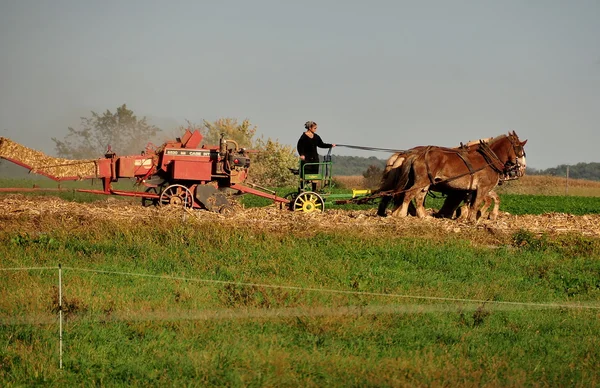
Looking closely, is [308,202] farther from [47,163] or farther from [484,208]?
[47,163]

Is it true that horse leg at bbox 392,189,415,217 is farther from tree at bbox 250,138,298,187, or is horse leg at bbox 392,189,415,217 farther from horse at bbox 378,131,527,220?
A: tree at bbox 250,138,298,187

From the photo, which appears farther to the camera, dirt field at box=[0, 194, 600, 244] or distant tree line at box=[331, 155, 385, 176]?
distant tree line at box=[331, 155, 385, 176]

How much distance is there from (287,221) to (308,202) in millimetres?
2689

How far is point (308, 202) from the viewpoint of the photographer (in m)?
19.5

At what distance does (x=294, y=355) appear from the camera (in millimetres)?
8297

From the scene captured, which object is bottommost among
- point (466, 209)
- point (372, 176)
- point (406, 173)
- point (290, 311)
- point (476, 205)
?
point (290, 311)

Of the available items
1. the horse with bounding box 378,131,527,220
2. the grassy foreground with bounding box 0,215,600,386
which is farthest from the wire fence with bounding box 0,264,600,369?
the horse with bounding box 378,131,527,220

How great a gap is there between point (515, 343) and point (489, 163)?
33.3ft

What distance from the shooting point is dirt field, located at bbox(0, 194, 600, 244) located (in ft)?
53.2

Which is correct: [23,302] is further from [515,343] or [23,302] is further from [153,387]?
[515,343]

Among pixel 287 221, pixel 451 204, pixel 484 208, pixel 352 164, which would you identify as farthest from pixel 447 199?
pixel 352 164

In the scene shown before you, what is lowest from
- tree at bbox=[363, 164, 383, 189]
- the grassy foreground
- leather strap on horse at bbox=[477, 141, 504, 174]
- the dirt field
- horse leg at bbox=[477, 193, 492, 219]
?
the grassy foreground

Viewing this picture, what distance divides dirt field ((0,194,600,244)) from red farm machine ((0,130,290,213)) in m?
0.77

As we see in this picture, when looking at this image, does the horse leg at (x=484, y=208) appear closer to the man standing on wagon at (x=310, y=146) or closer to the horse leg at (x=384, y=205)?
the horse leg at (x=384, y=205)
